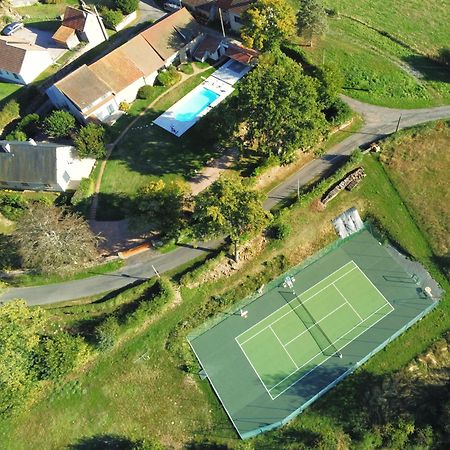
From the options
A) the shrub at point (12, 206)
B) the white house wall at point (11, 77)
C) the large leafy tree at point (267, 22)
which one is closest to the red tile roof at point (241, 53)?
the large leafy tree at point (267, 22)

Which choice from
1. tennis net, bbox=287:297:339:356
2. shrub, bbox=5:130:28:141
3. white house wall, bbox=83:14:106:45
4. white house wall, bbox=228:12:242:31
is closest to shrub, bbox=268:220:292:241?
tennis net, bbox=287:297:339:356

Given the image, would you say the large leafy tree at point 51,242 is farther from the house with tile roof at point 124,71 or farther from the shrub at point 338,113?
the shrub at point 338,113

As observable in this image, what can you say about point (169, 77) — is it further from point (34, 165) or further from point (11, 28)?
point (11, 28)

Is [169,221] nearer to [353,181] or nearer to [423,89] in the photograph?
[353,181]

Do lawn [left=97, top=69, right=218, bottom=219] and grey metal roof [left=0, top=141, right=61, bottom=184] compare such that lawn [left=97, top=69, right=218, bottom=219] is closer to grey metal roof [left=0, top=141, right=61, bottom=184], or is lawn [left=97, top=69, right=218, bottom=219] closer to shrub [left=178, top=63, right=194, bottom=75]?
grey metal roof [left=0, top=141, right=61, bottom=184]

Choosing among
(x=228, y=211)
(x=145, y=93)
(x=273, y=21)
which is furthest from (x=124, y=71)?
(x=228, y=211)

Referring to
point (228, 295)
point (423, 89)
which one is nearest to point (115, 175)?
point (228, 295)
